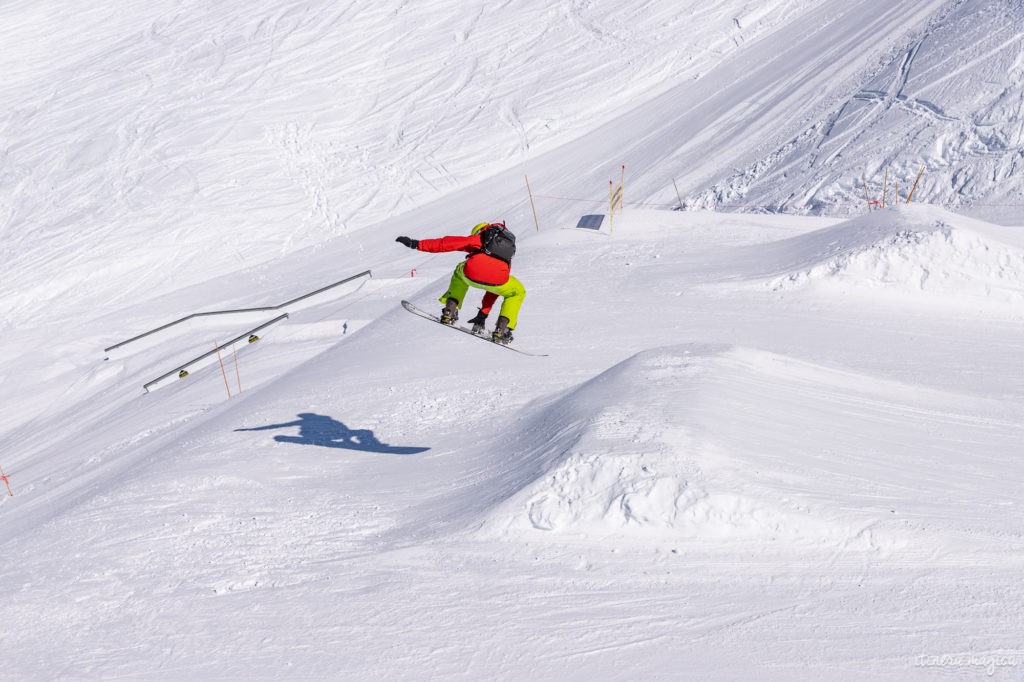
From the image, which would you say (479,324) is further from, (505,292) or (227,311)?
(227,311)

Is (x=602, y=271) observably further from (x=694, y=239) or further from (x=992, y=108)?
(x=992, y=108)

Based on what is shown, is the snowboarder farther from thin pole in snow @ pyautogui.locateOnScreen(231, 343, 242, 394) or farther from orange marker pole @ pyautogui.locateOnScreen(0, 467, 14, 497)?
orange marker pole @ pyautogui.locateOnScreen(0, 467, 14, 497)

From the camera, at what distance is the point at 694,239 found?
745 inches

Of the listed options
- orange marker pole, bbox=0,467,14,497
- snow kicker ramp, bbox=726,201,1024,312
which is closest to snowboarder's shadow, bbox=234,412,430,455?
orange marker pole, bbox=0,467,14,497

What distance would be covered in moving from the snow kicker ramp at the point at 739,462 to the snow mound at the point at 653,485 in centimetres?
1

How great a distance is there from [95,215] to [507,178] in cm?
1073

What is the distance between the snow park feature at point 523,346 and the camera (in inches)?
281

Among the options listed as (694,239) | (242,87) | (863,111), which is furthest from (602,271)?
(242,87)

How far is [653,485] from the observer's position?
25.8ft

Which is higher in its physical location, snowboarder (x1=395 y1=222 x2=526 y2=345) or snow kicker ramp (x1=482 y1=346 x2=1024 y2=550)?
snowboarder (x1=395 y1=222 x2=526 y2=345)

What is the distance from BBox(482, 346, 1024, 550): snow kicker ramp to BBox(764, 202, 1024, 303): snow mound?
18.4ft

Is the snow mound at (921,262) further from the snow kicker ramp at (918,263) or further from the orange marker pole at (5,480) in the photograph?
the orange marker pole at (5,480)

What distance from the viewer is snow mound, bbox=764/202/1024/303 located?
15.8 m

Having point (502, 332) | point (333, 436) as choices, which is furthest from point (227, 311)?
point (502, 332)
